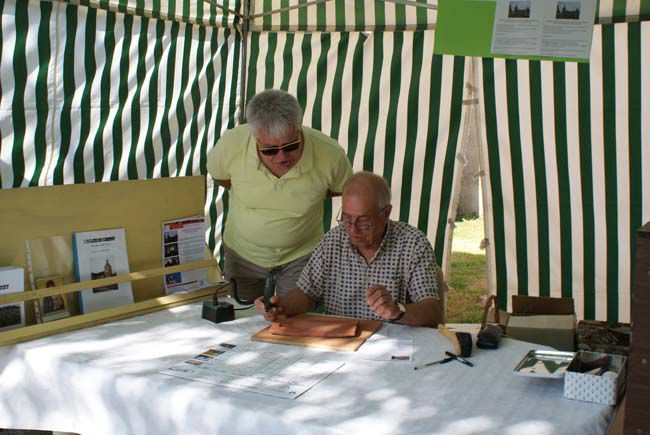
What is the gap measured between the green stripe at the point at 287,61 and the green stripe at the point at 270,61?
0.27ft

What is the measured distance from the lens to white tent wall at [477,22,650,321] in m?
4.21

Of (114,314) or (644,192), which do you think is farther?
(644,192)

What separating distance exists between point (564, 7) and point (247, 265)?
6.67ft

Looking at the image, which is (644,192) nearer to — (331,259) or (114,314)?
(331,259)

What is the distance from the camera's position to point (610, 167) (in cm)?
433

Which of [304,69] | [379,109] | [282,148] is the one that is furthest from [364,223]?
[304,69]

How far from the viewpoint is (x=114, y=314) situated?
2859 millimetres

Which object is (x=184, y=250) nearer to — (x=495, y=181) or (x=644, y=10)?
(x=495, y=181)

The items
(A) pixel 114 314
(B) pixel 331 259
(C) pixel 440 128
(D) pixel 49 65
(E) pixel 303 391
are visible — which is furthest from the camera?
(C) pixel 440 128

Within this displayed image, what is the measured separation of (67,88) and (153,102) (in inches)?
24.5

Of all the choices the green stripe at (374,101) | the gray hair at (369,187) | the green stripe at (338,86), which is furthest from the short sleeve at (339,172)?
the green stripe at (338,86)

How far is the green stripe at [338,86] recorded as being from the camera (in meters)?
4.83

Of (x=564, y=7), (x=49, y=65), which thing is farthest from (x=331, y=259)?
(x=49, y=65)

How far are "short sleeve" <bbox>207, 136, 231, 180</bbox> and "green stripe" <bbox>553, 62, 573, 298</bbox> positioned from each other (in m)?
2.05
